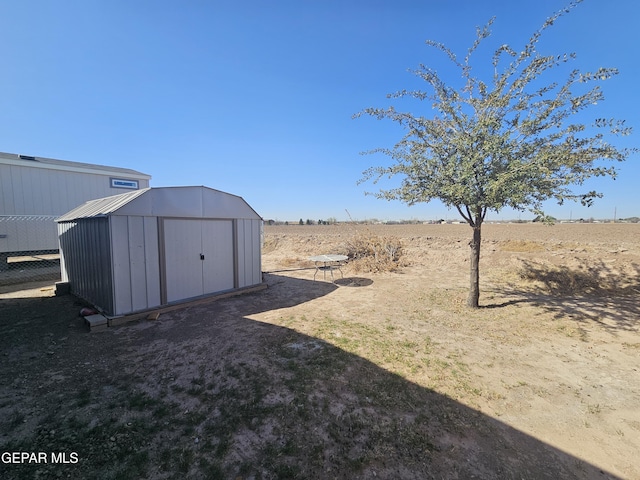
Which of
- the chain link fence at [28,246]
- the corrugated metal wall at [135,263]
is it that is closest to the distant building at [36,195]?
the chain link fence at [28,246]

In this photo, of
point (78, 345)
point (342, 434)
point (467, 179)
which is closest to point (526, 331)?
point (467, 179)

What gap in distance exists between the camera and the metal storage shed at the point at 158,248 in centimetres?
543

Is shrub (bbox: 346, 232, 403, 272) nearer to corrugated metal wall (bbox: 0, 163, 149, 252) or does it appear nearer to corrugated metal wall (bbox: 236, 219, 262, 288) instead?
corrugated metal wall (bbox: 236, 219, 262, 288)

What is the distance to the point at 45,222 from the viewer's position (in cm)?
1059

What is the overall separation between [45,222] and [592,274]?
2012cm

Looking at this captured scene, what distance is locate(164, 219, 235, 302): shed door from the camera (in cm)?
625

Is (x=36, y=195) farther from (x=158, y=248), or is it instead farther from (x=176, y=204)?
(x=158, y=248)

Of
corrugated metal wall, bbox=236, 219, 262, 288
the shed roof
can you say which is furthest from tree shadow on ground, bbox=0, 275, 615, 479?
corrugated metal wall, bbox=236, 219, 262, 288

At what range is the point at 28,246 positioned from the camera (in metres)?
10.4

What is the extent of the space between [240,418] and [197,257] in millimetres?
4877

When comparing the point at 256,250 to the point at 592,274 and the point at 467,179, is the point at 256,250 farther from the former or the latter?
the point at 592,274

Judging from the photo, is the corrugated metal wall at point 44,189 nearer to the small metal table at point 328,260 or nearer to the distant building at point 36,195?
the distant building at point 36,195

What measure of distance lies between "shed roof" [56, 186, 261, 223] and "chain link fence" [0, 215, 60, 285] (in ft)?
12.0

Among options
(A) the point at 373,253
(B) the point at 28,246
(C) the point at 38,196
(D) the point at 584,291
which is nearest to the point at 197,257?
(A) the point at 373,253
